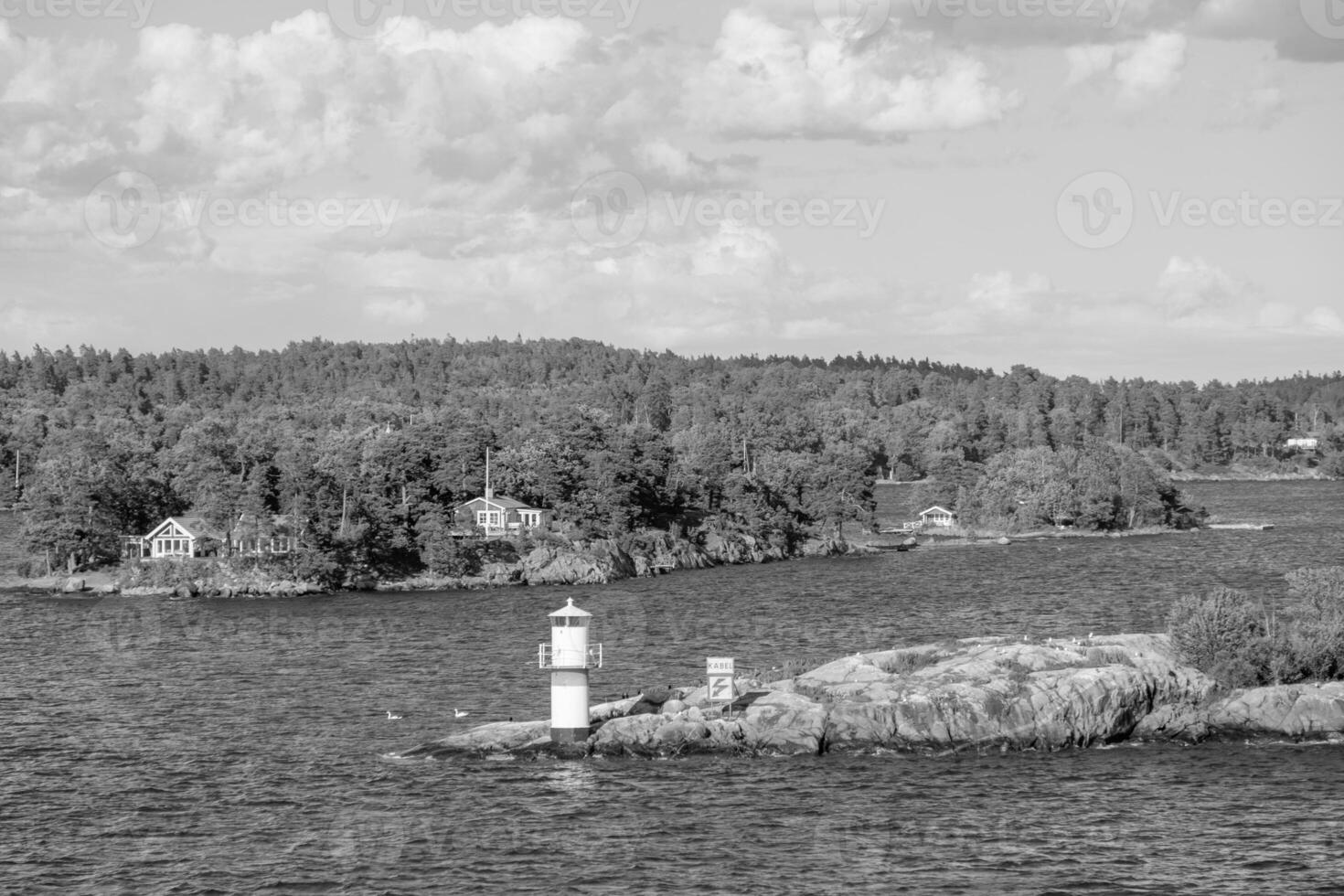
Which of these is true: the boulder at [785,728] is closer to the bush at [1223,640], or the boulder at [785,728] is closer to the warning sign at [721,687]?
the warning sign at [721,687]

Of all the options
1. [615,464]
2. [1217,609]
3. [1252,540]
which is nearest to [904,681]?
[1217,609]

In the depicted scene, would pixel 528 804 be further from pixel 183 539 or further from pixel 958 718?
pixel 183 539

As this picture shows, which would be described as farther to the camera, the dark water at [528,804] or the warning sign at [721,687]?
the warning sign at [721,687]

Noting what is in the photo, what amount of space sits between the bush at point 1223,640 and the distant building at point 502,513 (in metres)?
88.2

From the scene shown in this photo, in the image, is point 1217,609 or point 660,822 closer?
point 660,822

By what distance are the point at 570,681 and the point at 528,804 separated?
6.57 metres

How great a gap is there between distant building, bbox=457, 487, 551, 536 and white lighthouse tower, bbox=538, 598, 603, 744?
88763 mm

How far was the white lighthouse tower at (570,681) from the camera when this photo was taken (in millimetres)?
55906

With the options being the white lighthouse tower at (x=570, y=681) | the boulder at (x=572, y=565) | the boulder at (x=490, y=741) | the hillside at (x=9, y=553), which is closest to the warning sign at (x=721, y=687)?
the white lighthouse tower at (x=570, y=681)

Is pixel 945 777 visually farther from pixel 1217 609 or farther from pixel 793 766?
pixel 1217 609

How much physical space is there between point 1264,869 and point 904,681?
60.9 feet

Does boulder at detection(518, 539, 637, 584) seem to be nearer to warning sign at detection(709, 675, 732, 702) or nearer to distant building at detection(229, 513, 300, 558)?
distant building at detection(229, 513, 300, 558)

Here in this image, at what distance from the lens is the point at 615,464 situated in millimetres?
144125

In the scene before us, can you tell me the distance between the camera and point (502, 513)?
487 feet
